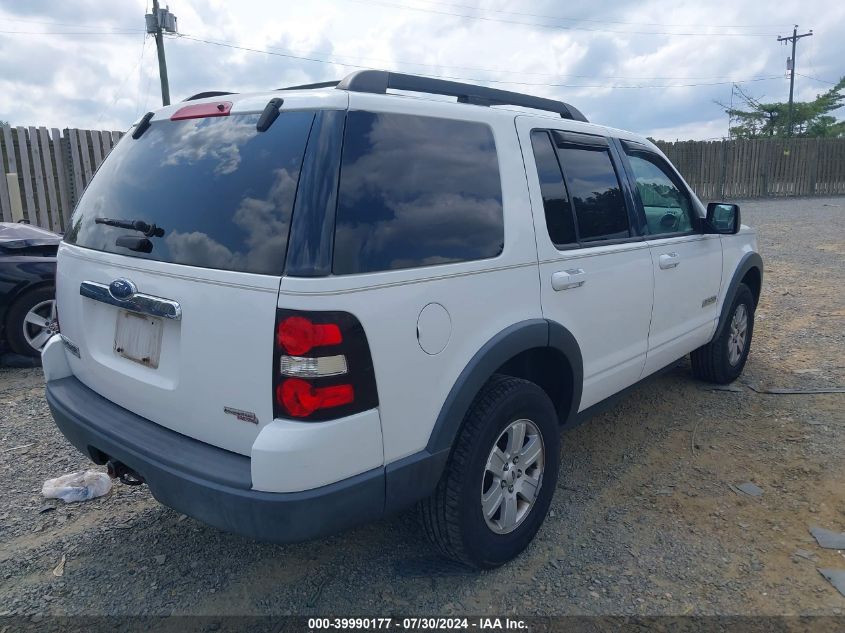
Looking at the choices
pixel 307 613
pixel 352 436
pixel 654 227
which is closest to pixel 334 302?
pixel 352 436

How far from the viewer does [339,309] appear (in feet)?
6.65

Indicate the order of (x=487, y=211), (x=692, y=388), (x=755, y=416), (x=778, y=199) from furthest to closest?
(x=778, y=199)
(x=692, y=388)
(x=755, y=416)
(x=487, y=211)

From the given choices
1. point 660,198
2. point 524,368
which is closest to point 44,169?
point 660,198

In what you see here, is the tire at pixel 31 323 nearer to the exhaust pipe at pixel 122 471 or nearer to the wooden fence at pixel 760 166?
the exhaust pipe at pixel 122 471

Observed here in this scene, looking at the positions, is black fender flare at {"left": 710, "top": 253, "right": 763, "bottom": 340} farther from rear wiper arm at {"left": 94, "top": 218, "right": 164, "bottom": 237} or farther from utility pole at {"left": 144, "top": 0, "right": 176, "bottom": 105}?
utility pole at {"left": 144, "top": 0, "right": 176, "bottom": 105}

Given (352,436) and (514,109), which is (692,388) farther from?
(352,436)

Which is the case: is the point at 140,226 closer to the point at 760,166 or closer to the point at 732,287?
the point at 732,287

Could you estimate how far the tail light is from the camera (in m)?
2.00

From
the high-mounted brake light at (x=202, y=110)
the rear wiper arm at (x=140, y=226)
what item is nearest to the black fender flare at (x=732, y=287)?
the high-mounted brake light at (x=202, y=110)

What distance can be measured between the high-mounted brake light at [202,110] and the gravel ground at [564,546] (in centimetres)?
192

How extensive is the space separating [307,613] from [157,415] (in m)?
0.98

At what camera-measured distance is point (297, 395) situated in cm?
203

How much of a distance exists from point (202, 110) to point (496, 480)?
1935 mm

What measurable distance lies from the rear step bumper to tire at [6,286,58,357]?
11.5ft
